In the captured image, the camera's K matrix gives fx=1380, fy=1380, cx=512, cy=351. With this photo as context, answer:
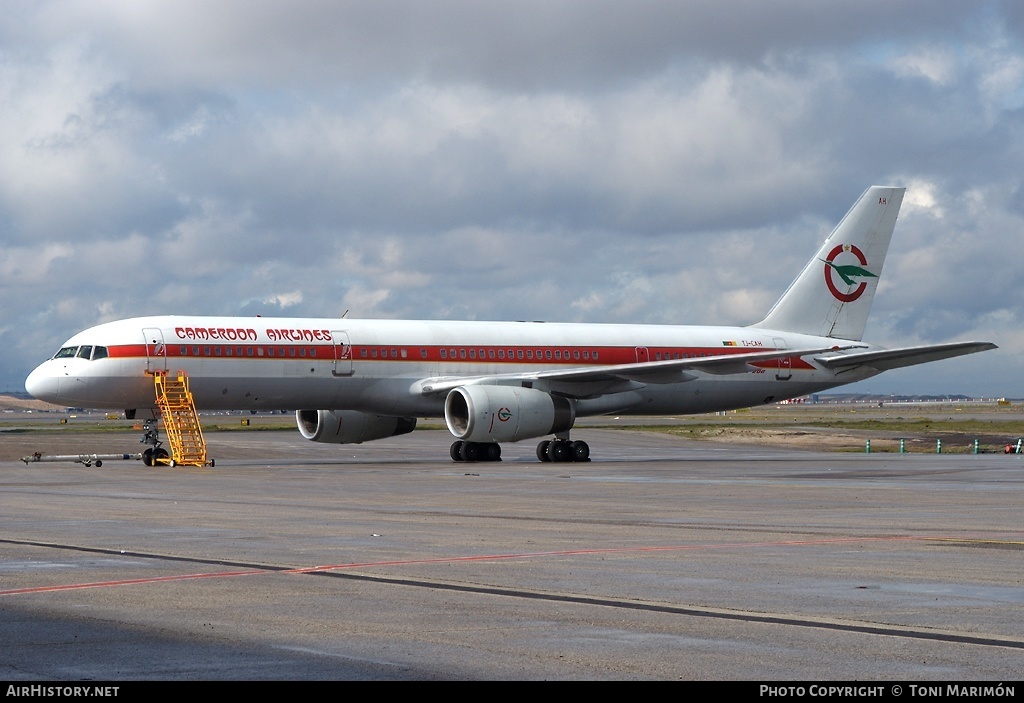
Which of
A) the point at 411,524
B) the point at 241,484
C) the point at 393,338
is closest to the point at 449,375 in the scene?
the point at 393,338

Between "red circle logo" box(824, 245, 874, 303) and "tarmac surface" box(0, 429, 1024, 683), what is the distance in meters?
22.9

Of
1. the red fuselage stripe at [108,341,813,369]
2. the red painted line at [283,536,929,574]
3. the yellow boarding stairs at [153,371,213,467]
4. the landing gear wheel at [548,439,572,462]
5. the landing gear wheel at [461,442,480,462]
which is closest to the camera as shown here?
the red painted line at [283,536,929,574]

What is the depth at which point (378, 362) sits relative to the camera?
128 ft

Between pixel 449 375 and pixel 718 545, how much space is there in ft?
85.6

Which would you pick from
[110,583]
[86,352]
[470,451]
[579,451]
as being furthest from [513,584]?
[579,451]

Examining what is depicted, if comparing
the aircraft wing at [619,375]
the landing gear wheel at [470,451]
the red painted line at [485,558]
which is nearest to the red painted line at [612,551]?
the red painted line at [485,558]

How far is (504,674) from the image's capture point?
292 inches

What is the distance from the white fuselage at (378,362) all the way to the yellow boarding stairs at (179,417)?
0.33 meters

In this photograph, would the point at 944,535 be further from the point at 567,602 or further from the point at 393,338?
the point at 393,338

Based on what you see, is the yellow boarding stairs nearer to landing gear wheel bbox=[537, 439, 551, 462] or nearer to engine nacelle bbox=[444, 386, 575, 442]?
engine nacelle bbox=[444, 386, 575, 442]

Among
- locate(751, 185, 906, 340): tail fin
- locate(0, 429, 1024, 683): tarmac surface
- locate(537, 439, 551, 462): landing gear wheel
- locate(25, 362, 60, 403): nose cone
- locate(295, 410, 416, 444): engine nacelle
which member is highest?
locate(751, 185, 906, 340): tail fin

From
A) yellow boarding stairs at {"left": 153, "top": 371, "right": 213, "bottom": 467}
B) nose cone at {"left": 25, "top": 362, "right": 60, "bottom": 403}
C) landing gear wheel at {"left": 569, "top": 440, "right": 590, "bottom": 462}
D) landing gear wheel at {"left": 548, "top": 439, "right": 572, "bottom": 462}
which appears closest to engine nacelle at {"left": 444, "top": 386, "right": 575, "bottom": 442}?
landing gear wheel at {"left": 548, "top": 439, "right": 572, "bottom": 462}

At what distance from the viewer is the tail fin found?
47000 millimetres

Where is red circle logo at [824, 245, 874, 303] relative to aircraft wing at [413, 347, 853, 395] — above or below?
above
